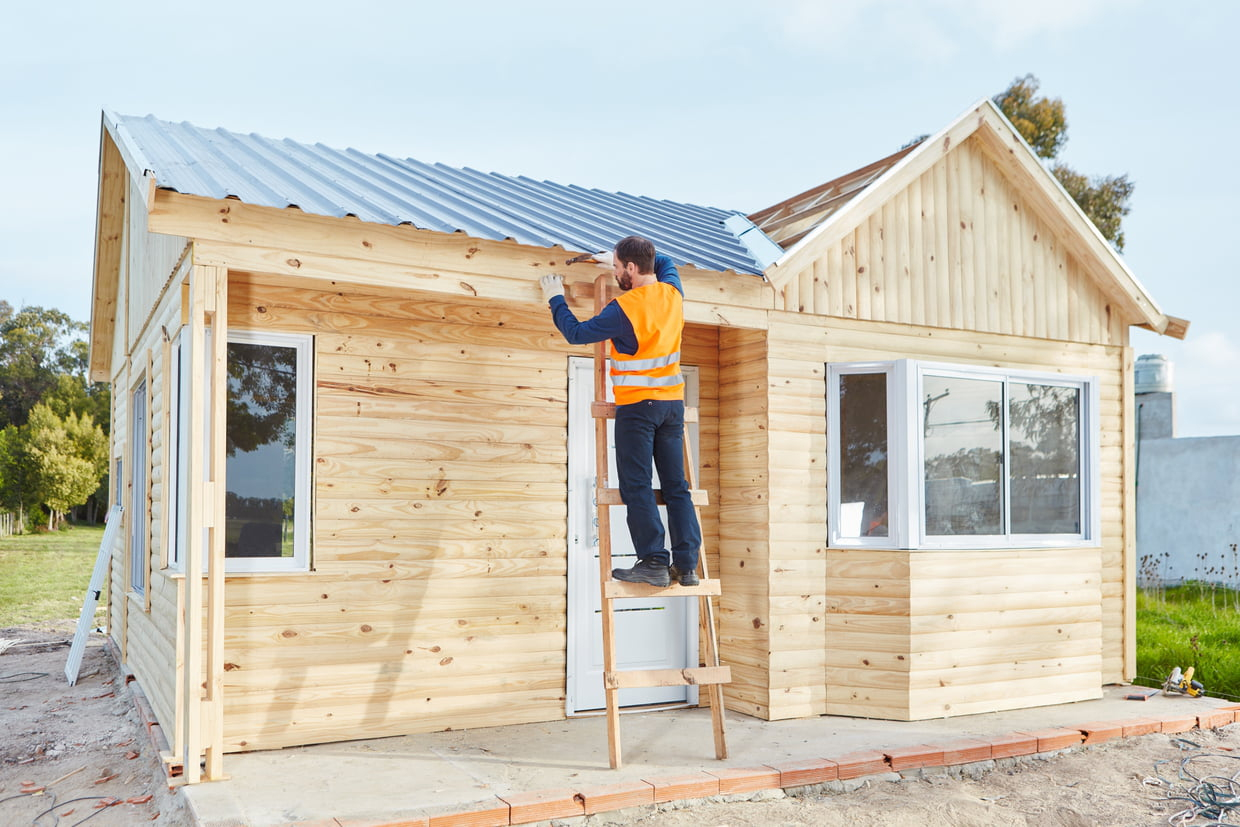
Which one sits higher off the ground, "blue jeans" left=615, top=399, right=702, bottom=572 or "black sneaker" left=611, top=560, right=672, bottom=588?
"blue jeans" left=615, top=399, right=702, bottom=572

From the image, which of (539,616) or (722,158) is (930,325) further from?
(722,158)

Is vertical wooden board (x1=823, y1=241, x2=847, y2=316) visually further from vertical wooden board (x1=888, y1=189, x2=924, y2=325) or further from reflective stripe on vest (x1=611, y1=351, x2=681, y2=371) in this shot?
reflective stripe on vest (x1=611, y1=351, x2=681, y2=371)

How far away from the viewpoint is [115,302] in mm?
10180

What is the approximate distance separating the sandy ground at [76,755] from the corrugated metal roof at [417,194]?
286cm

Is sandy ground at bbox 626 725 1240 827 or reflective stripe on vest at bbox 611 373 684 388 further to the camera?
reflective stripe on vest at bbox 611 373 684 388

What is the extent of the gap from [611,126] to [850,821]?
2819 cm

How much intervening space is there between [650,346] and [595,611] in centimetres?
213

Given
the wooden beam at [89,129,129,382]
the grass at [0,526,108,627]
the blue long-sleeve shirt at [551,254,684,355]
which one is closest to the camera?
the blue long-sleeve shirt at [551,254,684,355]

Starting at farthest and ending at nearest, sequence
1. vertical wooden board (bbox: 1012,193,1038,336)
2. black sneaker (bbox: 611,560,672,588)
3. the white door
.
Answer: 1. vertical wooden board (bbox: 1012,193,1038,336)
2. the white door
3. black sneaker (bbox: 611,560,672,588)

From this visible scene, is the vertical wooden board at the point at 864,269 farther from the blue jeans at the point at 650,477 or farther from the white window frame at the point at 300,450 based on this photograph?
the white window frame at the point at 300,450

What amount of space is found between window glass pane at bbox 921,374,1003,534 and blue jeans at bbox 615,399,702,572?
2194mm

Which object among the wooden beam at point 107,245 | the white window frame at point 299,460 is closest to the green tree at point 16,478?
the wooden beam at point 107,245

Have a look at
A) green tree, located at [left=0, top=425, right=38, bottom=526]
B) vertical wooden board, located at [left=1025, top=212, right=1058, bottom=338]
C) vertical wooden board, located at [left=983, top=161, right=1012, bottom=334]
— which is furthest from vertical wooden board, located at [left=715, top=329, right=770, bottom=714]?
green tree, located at [left=0, top=425, right=38, bottom=526]

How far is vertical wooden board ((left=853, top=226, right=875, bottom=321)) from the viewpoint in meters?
6.09
